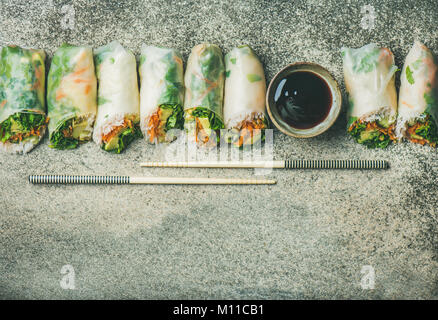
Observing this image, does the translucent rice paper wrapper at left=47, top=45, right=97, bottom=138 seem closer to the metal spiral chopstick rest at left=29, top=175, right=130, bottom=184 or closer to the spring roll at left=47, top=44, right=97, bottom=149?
the spring roll at left=47, top=44, right=97, bottom=149

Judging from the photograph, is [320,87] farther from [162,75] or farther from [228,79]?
[162,75]

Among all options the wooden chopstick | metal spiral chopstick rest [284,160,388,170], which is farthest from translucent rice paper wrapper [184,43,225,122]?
metal spiral chopstick rest [284,160,388,170]

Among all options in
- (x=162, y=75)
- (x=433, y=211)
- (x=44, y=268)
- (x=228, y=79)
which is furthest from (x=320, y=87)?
(x=44, y=268)

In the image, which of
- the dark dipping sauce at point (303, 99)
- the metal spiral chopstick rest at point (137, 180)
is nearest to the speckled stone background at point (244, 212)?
the metal spiral chopstick rest at point (137, 180)

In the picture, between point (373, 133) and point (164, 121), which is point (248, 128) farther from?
point (373, 133)

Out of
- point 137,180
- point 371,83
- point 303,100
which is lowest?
point 137,180

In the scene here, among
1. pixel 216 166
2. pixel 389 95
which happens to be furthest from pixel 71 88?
pixel 389 95
